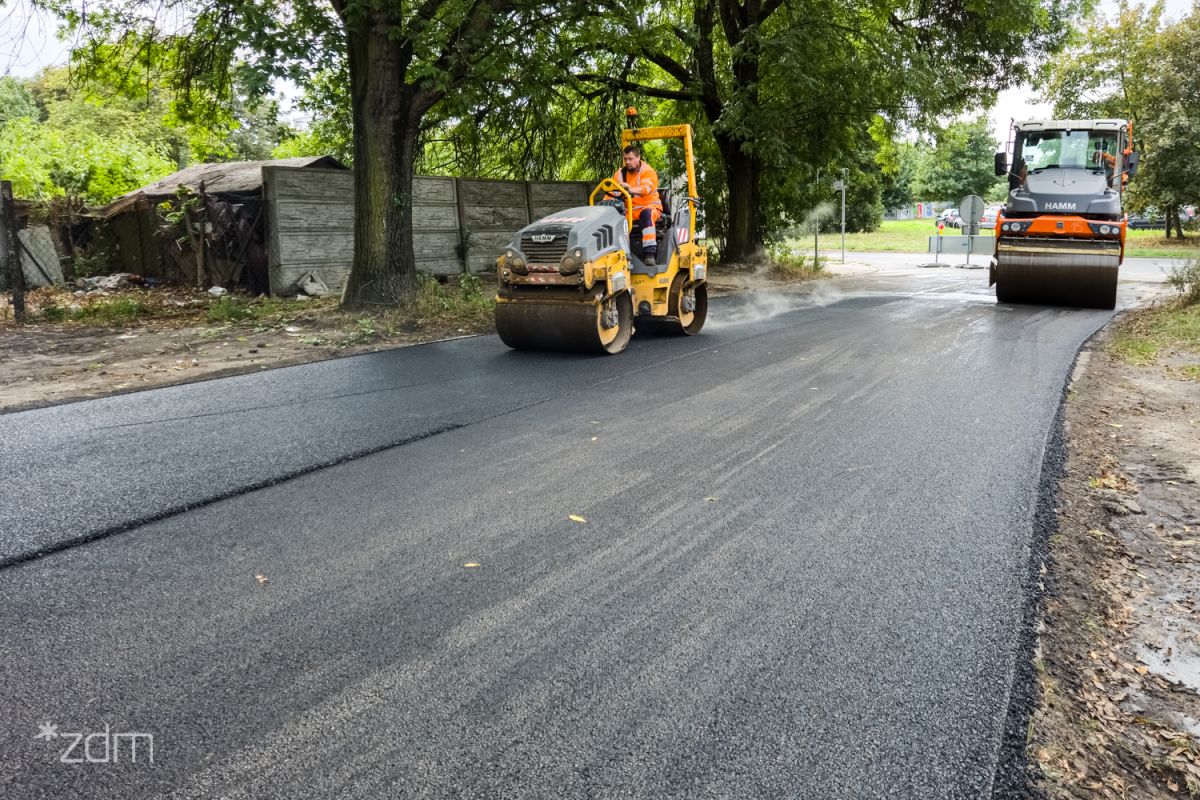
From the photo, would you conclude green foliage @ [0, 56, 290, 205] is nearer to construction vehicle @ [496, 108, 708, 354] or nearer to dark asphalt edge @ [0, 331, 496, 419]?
dark asphalt edge @ [0, 331, 496, 419]

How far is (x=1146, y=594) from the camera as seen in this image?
3396 mm

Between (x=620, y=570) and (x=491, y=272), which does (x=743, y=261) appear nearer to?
(x=491, y=272)

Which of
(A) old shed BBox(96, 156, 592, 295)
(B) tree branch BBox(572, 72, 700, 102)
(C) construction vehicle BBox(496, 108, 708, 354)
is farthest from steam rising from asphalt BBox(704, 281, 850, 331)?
(A) old shed BBox(96, 156, 592, 295)

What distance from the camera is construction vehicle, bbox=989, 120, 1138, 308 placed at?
12039 mm

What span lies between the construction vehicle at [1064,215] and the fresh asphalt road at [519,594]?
22.7ft

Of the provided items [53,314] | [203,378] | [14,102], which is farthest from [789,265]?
[14,102]

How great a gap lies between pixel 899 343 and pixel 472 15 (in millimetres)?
6602

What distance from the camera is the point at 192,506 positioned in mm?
4254

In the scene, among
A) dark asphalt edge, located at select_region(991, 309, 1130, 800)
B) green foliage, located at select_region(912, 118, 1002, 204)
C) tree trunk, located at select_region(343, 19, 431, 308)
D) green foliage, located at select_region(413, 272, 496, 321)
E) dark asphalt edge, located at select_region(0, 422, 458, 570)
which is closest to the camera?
dark asphalt edge, located at select_region(991, 309, 1130, 800)

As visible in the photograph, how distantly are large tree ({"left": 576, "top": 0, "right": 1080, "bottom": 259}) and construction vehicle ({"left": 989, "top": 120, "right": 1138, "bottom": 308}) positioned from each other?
3072 millimetres

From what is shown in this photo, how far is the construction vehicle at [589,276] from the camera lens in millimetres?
8242

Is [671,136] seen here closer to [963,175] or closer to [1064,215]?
[1064,215]

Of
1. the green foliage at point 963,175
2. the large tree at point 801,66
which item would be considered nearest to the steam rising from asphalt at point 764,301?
the large tree at point 801,66

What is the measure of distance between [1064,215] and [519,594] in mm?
11987
